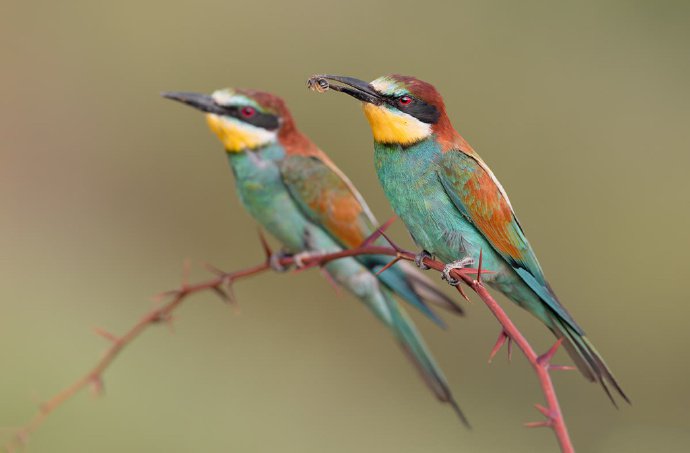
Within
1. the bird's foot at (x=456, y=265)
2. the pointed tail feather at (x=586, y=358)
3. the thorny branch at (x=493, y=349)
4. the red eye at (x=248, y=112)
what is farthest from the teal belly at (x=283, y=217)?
the pointed tail feather at (x=586, y=358)

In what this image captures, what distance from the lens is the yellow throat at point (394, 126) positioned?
1919mm

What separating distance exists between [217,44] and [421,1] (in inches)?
47.3

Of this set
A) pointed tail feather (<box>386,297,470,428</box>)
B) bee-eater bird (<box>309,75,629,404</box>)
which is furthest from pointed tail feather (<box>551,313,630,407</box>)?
pointed tail feather (<box>386,297,470,428</box>)

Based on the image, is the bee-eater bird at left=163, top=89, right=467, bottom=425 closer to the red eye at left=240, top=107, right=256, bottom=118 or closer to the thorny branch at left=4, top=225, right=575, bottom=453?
the red eye at left=240, top=107, right=256, bottom=118

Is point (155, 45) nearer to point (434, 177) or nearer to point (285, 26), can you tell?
point (285, 26)

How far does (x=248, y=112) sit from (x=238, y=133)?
0.07 m

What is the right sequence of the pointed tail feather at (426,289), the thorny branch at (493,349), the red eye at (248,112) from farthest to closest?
the red eye at (248,112) → the pointed tail feather at (426,289) → the thorny branch at (493,349)

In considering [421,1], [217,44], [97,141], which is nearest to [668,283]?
[421,1]

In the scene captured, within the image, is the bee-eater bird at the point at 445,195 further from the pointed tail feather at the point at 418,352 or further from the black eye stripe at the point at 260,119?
the black eye stripe at the point at 260,119

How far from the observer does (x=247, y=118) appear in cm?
300

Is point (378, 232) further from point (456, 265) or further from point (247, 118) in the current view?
point (247, 118)

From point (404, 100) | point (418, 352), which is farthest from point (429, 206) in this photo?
point (418, 352)

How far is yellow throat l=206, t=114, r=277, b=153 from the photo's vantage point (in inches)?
117

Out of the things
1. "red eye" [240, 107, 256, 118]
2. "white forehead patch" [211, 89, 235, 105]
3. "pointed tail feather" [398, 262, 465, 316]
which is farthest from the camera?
"red eye" [240, 107, 256, 118]
